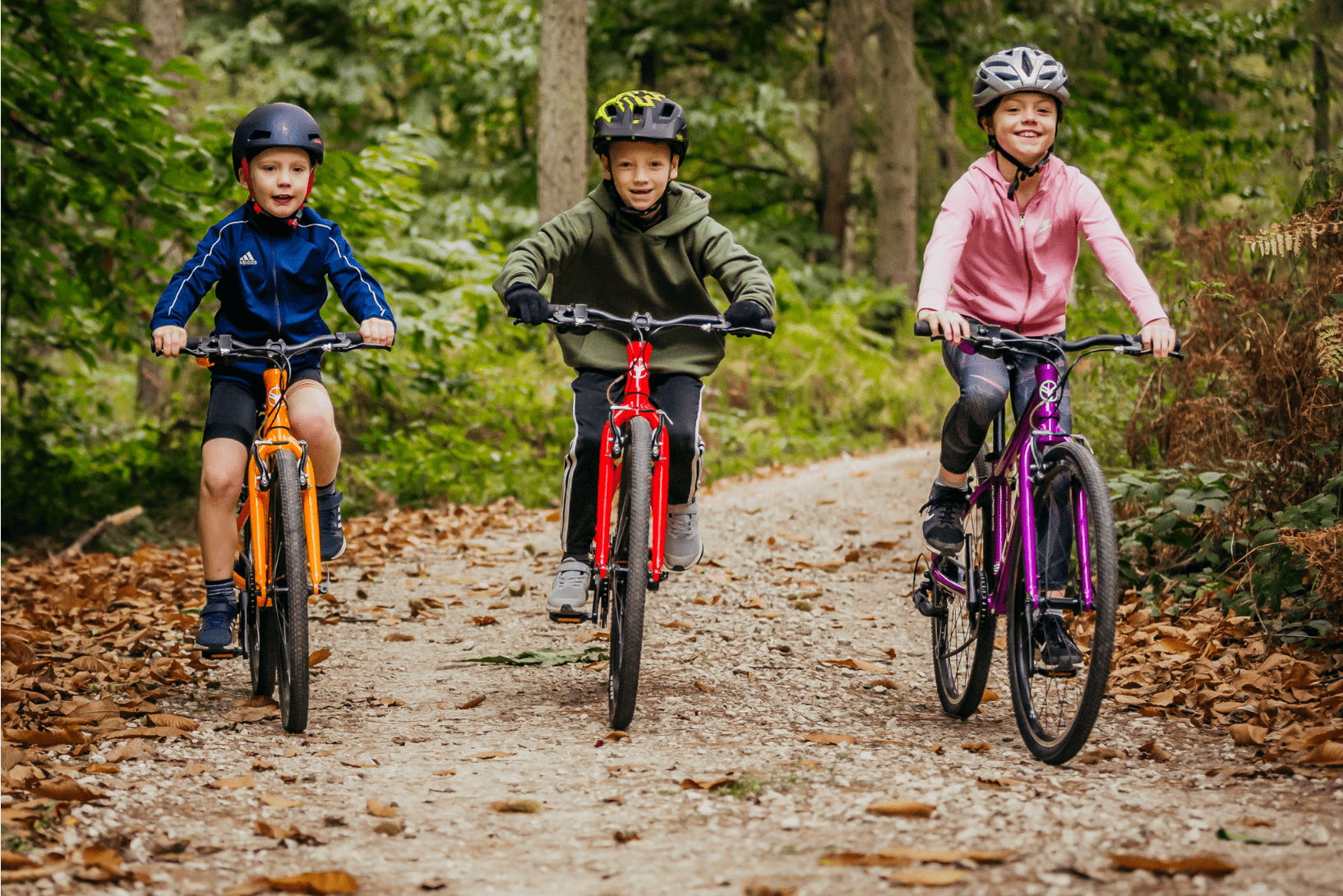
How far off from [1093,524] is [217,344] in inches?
116

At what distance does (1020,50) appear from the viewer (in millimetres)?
4000

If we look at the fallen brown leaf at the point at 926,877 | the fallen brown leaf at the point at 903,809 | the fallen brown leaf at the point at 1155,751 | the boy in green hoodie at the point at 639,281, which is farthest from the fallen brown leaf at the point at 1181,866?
the boy in green hoodie at the point at 639,281

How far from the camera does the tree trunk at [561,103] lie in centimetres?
1184

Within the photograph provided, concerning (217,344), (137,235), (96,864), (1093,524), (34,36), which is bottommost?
(96,864)

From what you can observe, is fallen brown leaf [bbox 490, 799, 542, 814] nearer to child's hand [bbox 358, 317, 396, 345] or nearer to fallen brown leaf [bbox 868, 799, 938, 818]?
fallen brown leaf [bbox 868, 799, 938, 818]

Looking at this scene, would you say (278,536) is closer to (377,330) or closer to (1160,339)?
(377,330)

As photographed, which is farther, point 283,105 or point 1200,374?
point 1200,374

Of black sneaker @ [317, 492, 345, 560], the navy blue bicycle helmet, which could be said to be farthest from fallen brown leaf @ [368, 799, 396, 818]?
the navy blue bicycle helmet

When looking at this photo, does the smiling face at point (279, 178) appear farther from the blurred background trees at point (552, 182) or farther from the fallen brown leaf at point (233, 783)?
the blurred background trees at point (552, 182)

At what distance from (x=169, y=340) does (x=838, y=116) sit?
53.1ft

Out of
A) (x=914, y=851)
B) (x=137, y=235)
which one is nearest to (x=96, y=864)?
(x=914, y=851)

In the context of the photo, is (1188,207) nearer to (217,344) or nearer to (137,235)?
(137,235)

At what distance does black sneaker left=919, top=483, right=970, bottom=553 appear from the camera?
431 cm

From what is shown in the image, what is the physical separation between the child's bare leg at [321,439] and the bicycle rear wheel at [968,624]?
233cm
